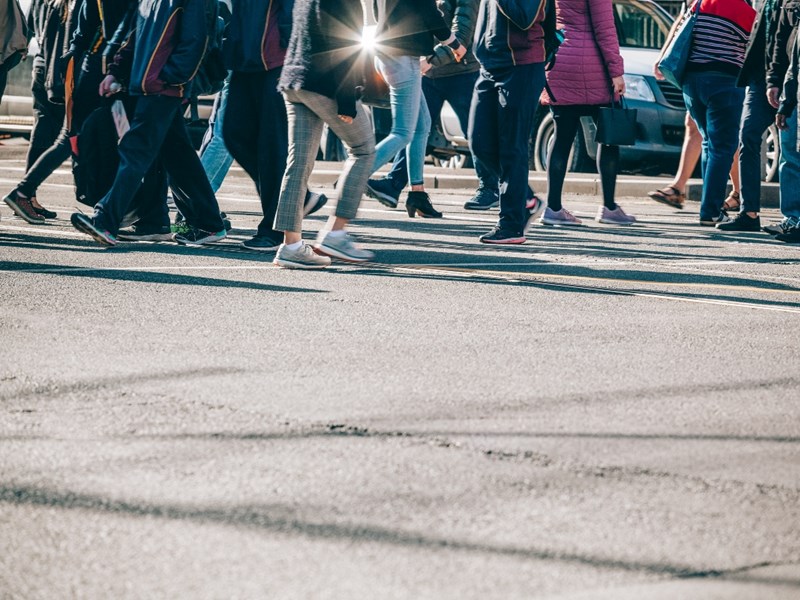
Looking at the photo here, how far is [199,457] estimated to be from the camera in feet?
12.8

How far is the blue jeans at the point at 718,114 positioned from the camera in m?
11.2

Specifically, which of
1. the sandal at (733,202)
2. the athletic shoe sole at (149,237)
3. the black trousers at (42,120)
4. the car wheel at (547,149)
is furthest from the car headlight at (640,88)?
the athletic shoe sole at (149,237)

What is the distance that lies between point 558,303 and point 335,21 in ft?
5.88

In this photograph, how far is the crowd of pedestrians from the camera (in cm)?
788

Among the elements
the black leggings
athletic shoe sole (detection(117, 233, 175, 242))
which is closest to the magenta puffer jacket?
the black leggings

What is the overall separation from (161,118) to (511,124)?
2.05m

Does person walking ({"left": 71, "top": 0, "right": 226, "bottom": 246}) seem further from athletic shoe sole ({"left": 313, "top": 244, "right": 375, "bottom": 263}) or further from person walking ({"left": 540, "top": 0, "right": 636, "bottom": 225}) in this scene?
person walking ({"left": 540, "top": 0, "right": 636, "bottom": 225})

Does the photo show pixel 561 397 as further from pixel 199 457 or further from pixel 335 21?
pixel 335 21

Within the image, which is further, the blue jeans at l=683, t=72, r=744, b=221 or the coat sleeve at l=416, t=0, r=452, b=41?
the blue jeans at l=683, t=72, r=744, b=221

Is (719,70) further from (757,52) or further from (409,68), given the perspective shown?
(409,68)

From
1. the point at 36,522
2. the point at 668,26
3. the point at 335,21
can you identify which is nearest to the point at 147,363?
the point at 36,522

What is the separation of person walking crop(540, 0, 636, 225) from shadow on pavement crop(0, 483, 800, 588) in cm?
802

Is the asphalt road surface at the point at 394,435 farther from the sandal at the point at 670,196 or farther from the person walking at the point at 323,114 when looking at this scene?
the sandal at the point at 670,196

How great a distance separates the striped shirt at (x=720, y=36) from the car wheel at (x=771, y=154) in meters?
3.84
